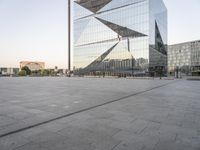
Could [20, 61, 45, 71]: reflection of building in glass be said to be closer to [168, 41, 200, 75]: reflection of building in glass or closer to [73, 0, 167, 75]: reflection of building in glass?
[73, 0, 167, 75]: reflection of building in glass

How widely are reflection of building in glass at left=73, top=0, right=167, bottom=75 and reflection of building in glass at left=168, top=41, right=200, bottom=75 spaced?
59029 mm

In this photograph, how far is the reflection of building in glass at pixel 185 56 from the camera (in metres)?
117

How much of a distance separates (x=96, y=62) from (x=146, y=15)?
27.5 m

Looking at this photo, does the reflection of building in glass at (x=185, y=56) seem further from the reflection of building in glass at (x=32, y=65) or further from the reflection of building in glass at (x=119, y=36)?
the reflection of building in glass at (x=32, y=65)

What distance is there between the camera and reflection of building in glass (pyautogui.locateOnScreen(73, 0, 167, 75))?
55812 millimetres

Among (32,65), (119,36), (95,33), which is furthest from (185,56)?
(32,65)

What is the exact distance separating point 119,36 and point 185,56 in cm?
8426

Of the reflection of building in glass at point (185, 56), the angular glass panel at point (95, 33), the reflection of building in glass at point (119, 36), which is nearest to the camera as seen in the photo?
the reflection of building in glass at point (119, 36)

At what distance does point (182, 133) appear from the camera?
412 cm

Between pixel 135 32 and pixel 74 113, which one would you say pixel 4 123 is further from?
pixel 135 32

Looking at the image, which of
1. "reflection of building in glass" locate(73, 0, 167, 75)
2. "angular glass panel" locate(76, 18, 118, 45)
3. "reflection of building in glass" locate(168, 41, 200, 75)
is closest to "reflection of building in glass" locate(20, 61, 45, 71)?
"reflection of building in glass" locate(73, 0, 167, 75)

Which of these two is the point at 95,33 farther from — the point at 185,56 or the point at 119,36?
the point at 185,56

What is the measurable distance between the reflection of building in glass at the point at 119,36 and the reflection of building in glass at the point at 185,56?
194 ft

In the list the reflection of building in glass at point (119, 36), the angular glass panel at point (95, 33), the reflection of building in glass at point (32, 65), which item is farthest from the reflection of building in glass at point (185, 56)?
the reflection of building in glass at point (32, 65)
